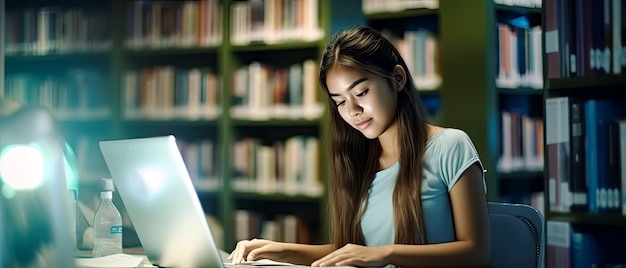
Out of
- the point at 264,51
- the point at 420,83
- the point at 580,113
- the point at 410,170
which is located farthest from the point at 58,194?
the point at 264,51

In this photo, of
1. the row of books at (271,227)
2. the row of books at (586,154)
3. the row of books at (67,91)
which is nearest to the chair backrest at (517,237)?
the row of books at (586,154)

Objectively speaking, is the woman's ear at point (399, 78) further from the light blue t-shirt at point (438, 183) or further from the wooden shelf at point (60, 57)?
the wooden shelf at point (60, 57)

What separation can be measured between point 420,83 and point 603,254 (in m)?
1.60

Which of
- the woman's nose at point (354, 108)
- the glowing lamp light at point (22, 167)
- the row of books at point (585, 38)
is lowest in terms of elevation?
the glowing lamp light at point (22, 167)

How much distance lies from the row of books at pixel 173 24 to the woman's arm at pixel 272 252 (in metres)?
2.70

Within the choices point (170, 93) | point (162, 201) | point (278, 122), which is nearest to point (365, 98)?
point (162, 201)

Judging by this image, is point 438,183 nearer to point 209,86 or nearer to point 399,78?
point 399,78

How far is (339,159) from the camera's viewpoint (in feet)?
6.01

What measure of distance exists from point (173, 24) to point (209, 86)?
453 mm

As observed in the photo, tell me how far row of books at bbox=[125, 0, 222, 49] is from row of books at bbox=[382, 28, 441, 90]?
3.55ft

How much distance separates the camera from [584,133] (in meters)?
2.18

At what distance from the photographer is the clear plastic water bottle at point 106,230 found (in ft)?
5.69

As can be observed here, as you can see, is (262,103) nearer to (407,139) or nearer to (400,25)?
(400,25)

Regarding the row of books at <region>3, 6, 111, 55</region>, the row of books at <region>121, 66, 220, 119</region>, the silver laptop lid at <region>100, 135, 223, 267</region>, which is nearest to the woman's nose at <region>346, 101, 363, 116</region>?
the silver laptop lid at <region>100, 135, 223, 267</region>
